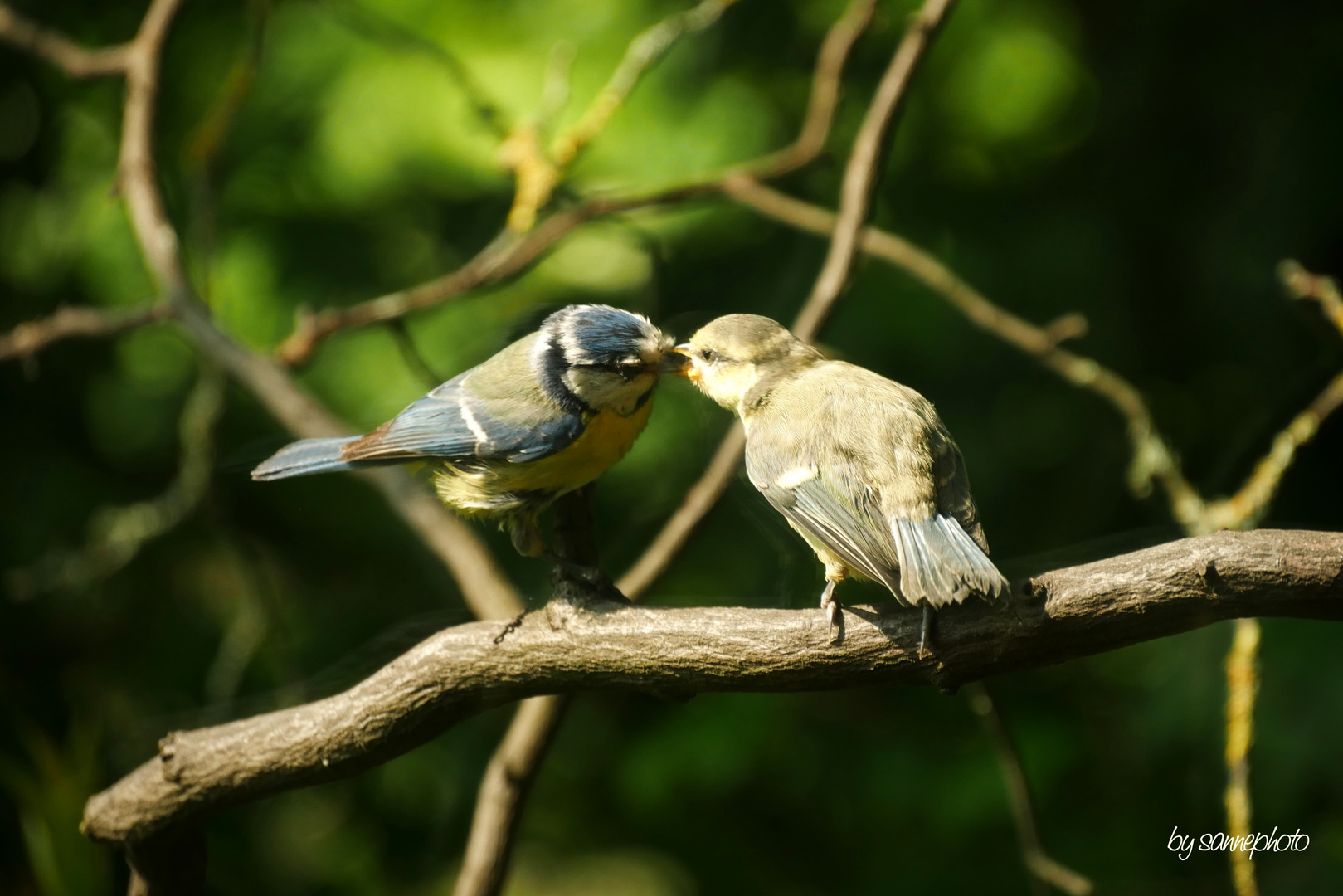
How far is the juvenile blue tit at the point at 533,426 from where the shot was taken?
144cm

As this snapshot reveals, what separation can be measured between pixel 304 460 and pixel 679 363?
0.53 metres

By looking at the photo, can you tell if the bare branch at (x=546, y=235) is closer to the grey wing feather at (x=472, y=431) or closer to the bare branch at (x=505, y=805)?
the grey wing feather at (x=472, y=431)

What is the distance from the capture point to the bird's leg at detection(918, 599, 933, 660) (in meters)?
1.09

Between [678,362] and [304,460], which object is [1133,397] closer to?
[678,362]

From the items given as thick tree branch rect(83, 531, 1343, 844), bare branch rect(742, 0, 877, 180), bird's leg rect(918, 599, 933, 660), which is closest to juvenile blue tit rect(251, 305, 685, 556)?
thick tree branch rect(83, 531, 1343, 844)

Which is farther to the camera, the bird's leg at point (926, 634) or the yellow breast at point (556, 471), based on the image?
the yellow breast at point (556, 471)

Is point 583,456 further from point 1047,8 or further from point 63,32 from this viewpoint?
point 63,32

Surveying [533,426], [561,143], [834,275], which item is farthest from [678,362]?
[561,143]

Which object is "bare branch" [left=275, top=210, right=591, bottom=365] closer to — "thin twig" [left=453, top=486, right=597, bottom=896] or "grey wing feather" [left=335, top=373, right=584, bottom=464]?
"grey wing feather" [left=335, top=373, right=584, bottom=464]

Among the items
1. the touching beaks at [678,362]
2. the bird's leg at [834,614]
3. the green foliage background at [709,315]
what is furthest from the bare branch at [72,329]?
the bird's leg at [834,614]

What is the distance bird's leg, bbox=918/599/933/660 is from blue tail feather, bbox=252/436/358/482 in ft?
2.64

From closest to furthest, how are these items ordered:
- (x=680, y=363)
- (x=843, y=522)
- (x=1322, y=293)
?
(x=843, y=522) → (x=680, y=363) → (x=1322, y=293)

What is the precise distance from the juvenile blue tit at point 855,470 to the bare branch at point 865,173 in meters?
0.65

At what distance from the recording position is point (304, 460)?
146 cm
